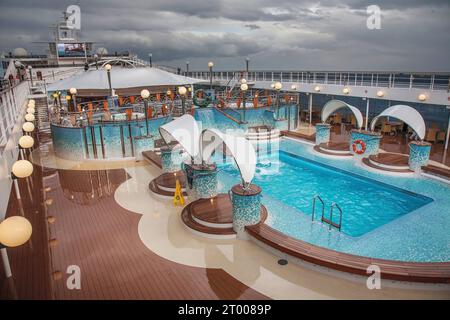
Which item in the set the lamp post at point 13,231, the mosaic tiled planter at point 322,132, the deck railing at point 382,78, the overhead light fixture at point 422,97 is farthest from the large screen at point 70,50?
the lamp post at point 13,231

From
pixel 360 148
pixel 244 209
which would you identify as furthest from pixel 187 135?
pixel 360 148

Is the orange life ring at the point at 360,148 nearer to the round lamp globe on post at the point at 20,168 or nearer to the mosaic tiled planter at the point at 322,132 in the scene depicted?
the mosaic tiled planter at the point at 322,132

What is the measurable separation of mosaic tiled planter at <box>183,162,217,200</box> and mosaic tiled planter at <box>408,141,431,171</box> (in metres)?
6.57

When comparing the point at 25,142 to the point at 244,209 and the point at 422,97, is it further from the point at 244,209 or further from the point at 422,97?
the point at 422,97

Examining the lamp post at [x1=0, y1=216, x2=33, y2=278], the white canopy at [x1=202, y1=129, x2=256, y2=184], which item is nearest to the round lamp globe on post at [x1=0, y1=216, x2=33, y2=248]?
the lamp post at [x1=0, y1=216, x2=33, y2=278]

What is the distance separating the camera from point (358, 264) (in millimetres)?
5297

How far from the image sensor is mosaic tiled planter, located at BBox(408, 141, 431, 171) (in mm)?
10125

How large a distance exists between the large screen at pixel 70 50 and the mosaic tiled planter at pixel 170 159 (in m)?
30.5

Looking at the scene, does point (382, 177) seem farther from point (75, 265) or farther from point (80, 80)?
point (80, 80)

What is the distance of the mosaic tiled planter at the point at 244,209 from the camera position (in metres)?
6.49

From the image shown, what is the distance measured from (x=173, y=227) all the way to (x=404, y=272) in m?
4.55

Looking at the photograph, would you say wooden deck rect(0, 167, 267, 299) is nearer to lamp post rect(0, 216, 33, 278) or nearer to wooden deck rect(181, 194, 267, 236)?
wooden deck rect(181, 194, 267, 236)

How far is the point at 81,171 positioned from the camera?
1131 cm
